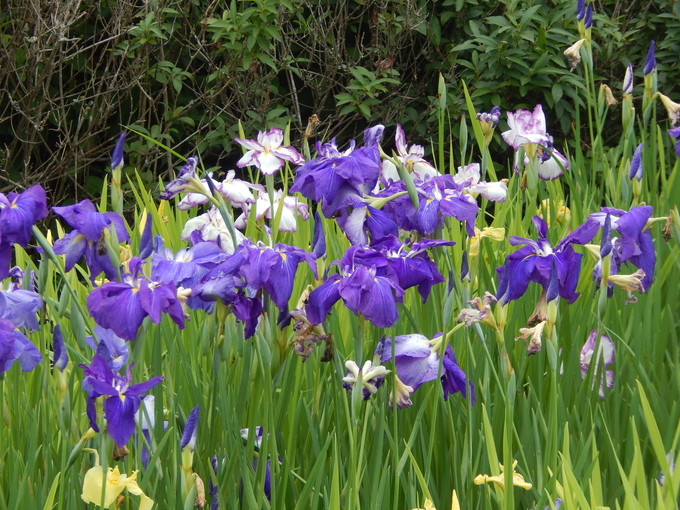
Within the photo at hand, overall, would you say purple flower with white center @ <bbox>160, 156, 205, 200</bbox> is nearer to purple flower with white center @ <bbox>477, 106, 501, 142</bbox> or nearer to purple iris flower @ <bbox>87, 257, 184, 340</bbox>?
purple iris flower @ <bbox>87, 257, 184, 340</bbox>

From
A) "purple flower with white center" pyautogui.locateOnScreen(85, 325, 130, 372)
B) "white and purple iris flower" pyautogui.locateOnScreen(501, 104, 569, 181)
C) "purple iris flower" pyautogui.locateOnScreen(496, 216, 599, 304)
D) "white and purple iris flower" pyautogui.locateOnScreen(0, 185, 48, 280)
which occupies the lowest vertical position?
"white and purple iris flower" pyautogui.locateOnScreen(501, 104, 569, 181)

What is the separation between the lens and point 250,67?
151 inches

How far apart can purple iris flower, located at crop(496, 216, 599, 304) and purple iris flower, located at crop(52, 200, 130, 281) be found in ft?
1.63

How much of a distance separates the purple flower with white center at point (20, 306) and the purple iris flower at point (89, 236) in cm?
6

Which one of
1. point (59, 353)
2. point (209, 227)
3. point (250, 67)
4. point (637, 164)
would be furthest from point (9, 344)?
point (250, 67)

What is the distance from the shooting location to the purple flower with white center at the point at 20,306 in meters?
0.99

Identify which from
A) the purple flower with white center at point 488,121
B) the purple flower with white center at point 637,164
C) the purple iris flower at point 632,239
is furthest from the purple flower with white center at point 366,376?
the purple flower with white center at point 488,121

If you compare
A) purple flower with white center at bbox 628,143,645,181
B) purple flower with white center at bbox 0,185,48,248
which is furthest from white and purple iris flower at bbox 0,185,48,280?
purple flower with white center at bbox 628,143,645,181

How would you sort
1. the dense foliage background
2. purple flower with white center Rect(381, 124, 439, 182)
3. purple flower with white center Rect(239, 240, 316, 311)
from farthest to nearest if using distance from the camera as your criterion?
1. the dense foliage background
2. purple flower with white center Rect(381, 124, 439, 182)
3. purple flower with white center Rect(239, 240, 316, 311)

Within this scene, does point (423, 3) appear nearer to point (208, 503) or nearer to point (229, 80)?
point (229, 80)

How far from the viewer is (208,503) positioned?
111cm

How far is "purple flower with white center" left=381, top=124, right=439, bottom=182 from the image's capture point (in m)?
1.31

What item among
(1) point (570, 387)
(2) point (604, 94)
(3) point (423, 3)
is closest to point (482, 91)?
(3) point (423, 3)

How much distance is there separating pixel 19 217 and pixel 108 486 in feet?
1.07
